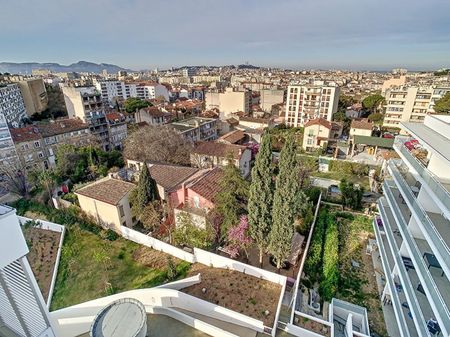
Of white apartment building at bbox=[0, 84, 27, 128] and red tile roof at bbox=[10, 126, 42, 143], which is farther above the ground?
white apartment building at bbox=[0, 84, 27, 128]

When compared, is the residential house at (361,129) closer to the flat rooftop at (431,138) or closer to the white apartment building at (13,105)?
the flat rooftop at (431,138)

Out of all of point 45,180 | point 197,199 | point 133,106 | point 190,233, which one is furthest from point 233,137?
point 133,106

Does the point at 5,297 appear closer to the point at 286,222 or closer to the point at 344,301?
the point at 286,222

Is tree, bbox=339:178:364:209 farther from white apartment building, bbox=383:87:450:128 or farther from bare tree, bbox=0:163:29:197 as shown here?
white apartment building, bbox=383:87:450:128

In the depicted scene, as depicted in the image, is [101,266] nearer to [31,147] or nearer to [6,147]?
[6,147]

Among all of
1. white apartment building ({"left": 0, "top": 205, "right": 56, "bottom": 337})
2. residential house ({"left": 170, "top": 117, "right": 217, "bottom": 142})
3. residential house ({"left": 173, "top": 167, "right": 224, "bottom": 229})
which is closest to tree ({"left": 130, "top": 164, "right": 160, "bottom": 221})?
residential house ({"left": 173, "top": 167, "right": 224, "bottom": 229})
